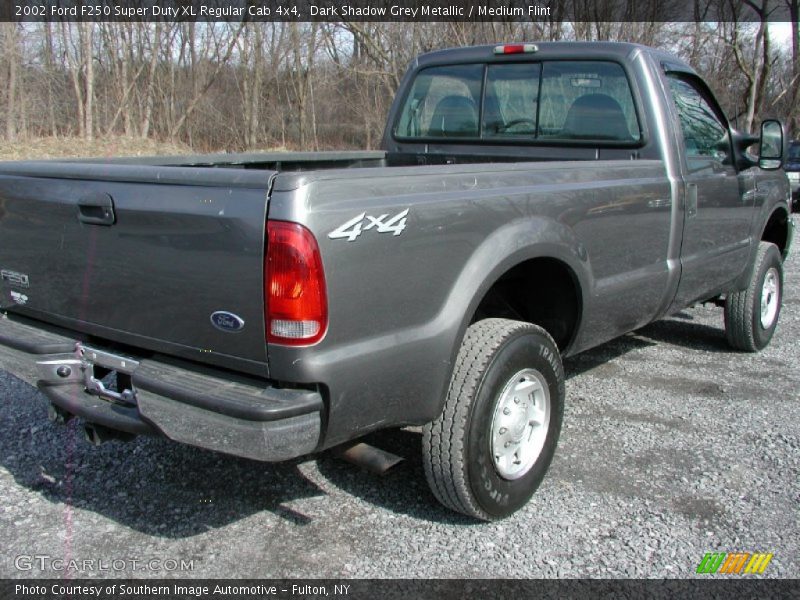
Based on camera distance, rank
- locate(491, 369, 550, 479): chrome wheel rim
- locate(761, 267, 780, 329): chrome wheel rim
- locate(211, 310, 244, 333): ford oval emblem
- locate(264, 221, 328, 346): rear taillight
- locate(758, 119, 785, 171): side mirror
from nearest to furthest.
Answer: locate(264, 221, 328, 346): rear taillight, locate(211, 310, 244, 333): ford oval emblem, locate(491, 369, 550, 479): chrome wheel rim, locate(758, 119, 785, 171): side mirror, locate(761, 267, 780, 329): chrome wheel rim

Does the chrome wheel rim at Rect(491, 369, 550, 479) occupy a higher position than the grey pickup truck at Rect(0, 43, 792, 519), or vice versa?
the grey pickup truck at Rect(0, 43, 792, 519)

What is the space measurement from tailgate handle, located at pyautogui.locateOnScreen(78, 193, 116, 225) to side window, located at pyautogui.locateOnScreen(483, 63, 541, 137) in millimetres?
2675

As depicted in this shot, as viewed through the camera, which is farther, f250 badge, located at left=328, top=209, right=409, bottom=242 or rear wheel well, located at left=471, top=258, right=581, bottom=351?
rear wheel well, located at left=471, top=258, right=581, bottom=351

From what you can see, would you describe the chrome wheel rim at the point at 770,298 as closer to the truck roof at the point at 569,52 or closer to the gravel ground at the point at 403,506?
the gravel ground at the point at 403,506

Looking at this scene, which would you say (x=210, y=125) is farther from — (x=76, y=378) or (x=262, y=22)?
(x=76, y=378)

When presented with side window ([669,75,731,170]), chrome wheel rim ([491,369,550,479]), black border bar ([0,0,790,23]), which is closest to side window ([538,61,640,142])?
side window ([669,75,731,170])

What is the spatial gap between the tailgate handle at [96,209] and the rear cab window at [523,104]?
2.65 m

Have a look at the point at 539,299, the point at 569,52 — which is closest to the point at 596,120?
the point at 569,52

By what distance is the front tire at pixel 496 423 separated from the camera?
287 centimetres

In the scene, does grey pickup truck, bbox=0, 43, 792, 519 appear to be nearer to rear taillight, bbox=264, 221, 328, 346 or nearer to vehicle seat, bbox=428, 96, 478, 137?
rear taillight, bbox=264, 221, 328, 346

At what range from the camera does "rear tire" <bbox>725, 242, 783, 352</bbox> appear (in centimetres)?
537

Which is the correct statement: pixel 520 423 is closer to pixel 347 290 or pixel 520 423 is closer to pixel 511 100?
pixel 347 290

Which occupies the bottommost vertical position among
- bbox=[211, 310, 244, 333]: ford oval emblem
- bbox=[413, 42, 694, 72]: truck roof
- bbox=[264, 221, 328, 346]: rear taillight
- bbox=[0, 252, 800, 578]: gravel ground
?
bbox=[0, 252, 800, 578]: gravel ground

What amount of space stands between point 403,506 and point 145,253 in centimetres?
155
